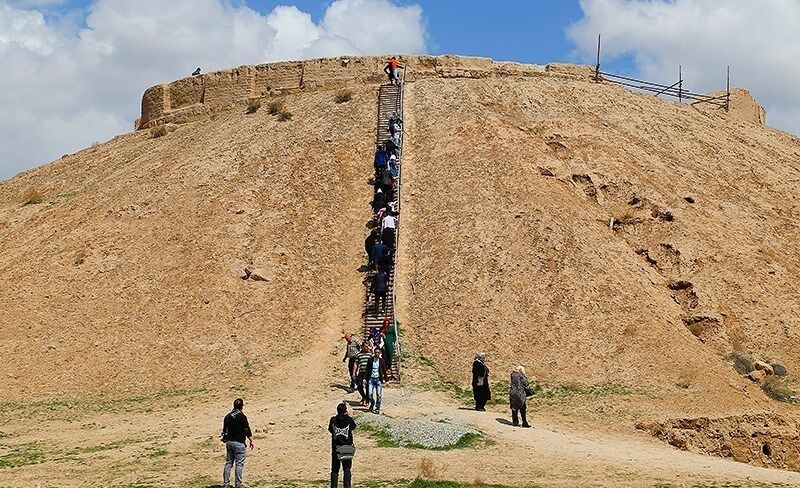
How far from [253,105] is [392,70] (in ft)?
17.7

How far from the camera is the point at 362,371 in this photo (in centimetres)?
1934

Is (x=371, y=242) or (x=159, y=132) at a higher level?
(x=159, y=132)

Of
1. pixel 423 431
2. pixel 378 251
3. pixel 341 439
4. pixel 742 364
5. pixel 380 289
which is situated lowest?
pixel 423 431

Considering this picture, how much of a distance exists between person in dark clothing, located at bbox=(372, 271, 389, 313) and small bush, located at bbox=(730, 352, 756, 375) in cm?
839

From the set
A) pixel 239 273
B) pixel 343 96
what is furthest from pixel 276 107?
pixel 239 273

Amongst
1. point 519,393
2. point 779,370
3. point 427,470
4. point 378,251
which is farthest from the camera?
point 378,251

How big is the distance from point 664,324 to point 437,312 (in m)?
5.47

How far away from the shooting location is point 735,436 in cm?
1970

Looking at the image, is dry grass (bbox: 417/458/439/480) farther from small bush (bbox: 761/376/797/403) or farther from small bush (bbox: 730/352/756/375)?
small bush (bbox: 730/352/756/375)

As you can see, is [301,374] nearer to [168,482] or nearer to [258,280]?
[258,280]

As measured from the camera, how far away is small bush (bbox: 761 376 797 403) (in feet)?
71.5

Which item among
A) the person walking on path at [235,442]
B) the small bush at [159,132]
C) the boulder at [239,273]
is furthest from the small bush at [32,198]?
the person walking on path at [235,442]

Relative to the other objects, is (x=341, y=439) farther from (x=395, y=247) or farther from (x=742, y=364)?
(x=395, y=247)

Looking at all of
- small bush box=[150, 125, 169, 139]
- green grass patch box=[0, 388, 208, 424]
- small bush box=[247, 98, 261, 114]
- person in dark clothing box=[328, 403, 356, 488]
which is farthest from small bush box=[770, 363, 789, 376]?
small bush box=[150, 125, 169, 139]
